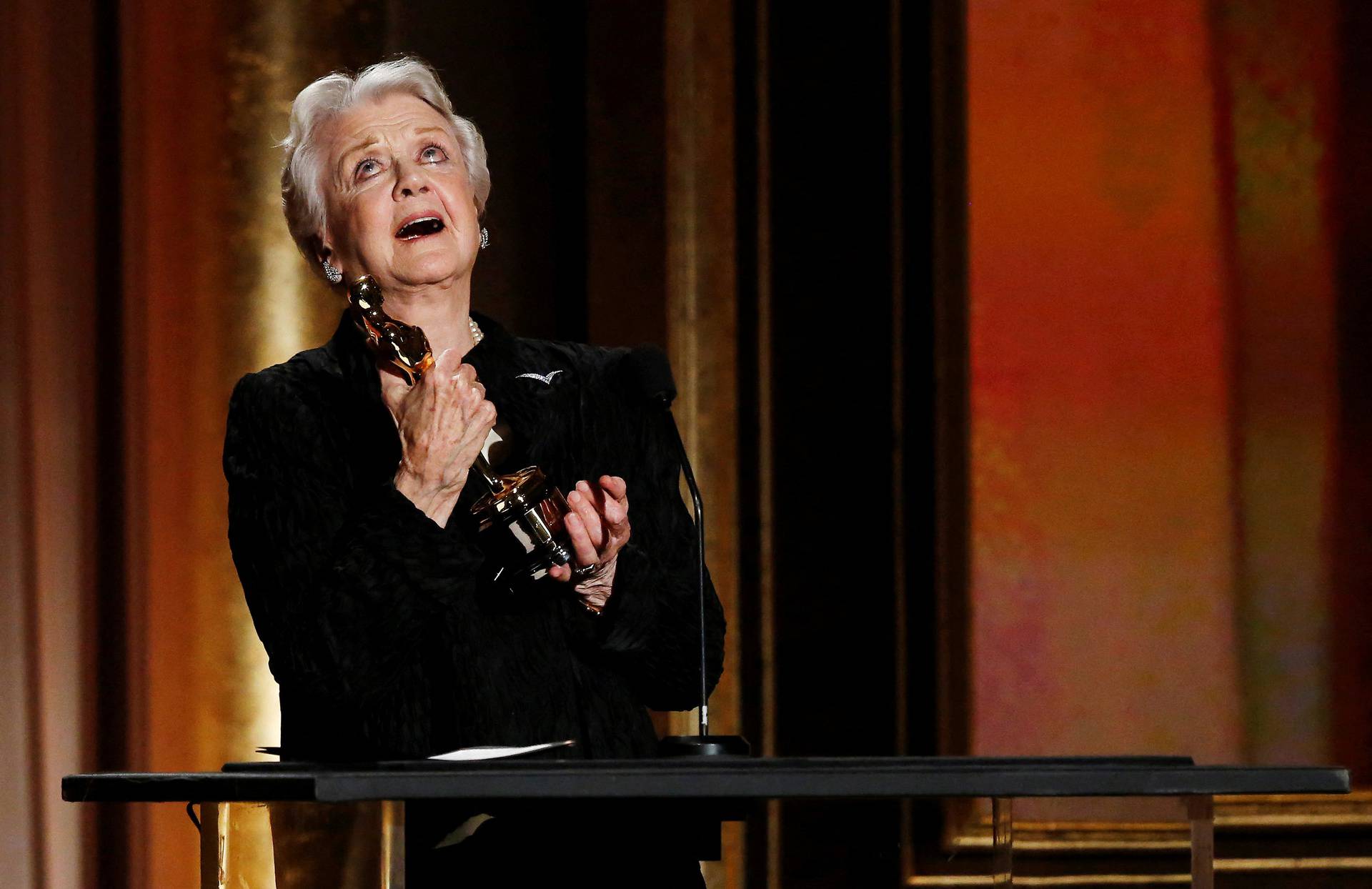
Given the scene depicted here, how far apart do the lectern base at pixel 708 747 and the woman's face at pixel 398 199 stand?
25.7 inches

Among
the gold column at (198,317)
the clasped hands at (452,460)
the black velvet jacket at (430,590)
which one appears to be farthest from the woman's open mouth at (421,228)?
the gold column at (198,317)

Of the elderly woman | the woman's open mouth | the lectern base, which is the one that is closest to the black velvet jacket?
the elderly woman

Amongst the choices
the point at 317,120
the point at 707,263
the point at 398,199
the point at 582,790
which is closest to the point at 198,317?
the point at 707,263

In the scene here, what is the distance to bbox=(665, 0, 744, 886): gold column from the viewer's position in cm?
341

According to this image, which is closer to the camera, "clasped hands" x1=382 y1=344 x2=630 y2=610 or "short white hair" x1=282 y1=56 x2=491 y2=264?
"clasped hands" x1=382 y1=344 x2=630 y2=610

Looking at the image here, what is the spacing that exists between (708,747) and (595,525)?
302 millimetres

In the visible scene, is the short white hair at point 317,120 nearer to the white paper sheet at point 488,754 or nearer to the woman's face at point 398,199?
the woman's face at point 398,199

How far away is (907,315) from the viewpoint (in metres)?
3.44

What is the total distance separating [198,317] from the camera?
332cm

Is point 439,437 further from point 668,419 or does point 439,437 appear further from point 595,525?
point 668,419

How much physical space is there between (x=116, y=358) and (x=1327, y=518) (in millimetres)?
2390

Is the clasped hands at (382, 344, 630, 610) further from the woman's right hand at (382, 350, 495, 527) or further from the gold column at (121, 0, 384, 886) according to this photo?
the gold column at (121, 0, 384, 886)

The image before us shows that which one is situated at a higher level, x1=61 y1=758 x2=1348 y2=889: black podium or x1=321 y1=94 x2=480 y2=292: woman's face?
x1=321 y1=94 x2=480 y2=292: woman's face

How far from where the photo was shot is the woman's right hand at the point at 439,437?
166 cm
